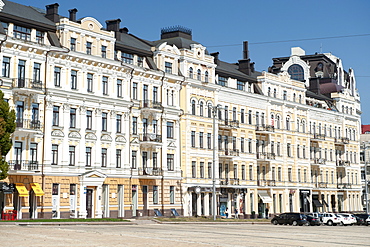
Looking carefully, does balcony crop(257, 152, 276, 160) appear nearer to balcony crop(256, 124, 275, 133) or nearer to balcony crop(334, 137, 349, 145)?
balcony crop(256, 124, 275, 133)

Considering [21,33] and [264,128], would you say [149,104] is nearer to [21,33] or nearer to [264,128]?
[21,33]

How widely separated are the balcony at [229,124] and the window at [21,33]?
2624 centimetres

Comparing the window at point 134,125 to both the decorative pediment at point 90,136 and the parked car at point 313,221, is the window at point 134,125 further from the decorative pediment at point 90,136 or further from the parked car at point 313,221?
the parked car at point 313,221

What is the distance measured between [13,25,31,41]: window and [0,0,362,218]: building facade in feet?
0.29

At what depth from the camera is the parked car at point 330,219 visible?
2346 inches

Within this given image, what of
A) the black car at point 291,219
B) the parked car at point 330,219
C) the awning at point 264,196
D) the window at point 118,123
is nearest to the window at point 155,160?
the window at point 118,123

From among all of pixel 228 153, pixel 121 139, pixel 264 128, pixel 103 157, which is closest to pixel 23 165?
pixel 103 157

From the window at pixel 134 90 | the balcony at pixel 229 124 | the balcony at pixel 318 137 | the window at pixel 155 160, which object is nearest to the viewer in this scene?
the window at pixel 134 90

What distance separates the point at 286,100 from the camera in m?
80.8

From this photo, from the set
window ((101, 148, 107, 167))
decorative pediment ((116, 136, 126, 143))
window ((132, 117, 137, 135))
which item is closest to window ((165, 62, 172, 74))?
window ((132, 117, 137, 135))

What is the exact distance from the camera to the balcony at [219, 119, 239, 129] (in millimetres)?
68750

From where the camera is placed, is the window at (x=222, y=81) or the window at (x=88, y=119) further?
the window at (x=222, y=81)

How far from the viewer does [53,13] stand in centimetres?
5359

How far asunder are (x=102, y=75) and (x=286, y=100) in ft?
108
